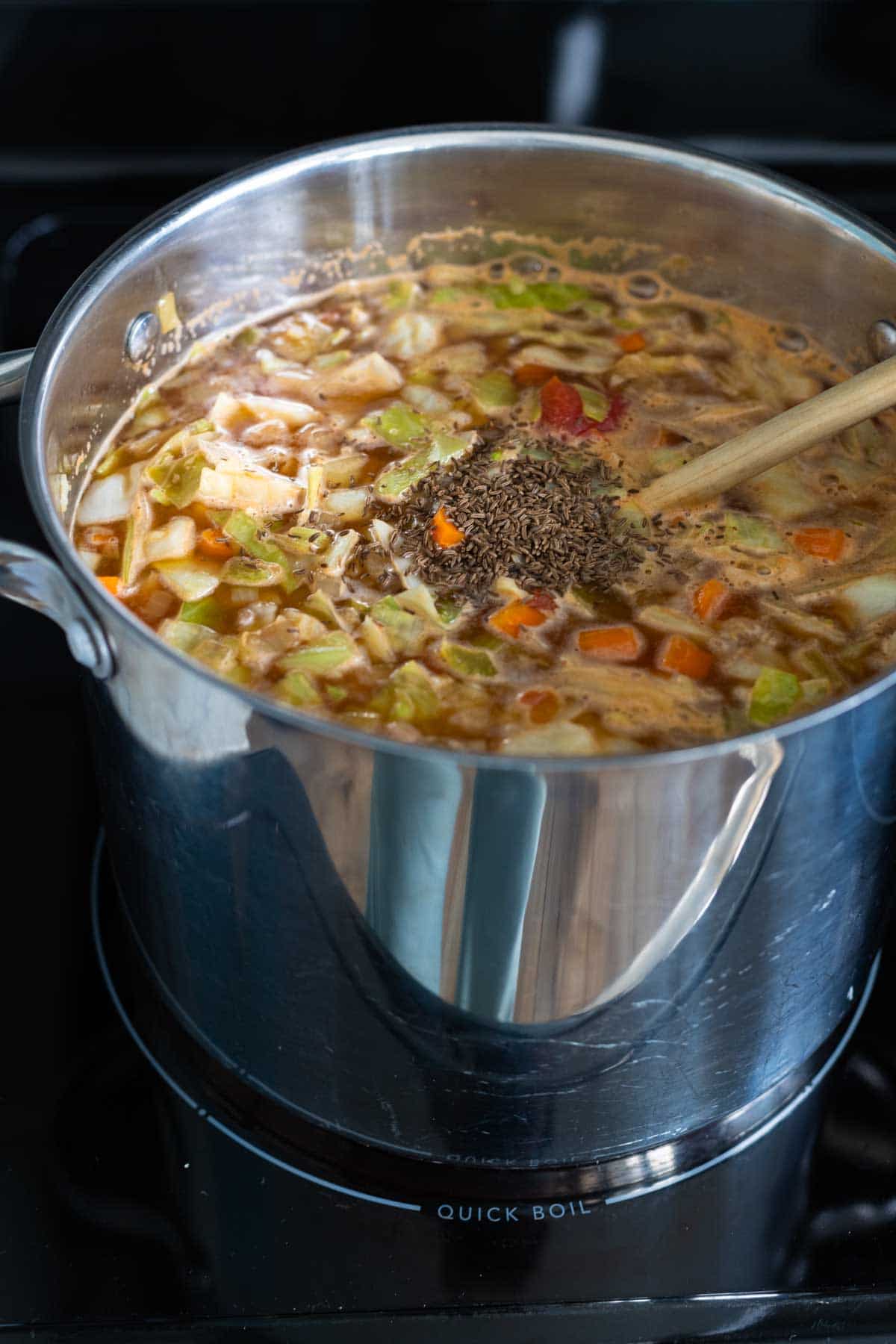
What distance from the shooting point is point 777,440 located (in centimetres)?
122

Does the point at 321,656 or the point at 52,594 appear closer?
the point at 52,594

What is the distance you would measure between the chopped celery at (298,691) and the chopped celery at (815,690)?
39 cm

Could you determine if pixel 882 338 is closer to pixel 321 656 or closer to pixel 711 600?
pixel 711 600

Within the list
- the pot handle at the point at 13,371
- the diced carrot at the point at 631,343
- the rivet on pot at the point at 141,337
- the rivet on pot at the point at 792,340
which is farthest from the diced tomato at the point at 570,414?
the pot handle at the point at 13,371

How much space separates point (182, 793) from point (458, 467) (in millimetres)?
558

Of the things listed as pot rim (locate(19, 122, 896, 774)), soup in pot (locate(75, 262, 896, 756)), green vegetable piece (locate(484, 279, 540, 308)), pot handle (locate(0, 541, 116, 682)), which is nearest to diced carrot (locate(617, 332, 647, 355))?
soup in pot (locate(75, 262, 896, 756))

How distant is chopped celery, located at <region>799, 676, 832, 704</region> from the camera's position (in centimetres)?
112

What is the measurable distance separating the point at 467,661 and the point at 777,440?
1.13 ft

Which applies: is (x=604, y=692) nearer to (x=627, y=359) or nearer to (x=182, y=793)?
(x=182, y=793)

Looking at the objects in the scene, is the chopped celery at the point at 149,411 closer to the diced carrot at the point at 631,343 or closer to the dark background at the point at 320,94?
the dark background at the point at 320,94

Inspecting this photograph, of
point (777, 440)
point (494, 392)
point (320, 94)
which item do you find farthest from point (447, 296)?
point (777, 440)

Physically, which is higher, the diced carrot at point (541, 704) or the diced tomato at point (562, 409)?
the diced tomato at point (562, 409)

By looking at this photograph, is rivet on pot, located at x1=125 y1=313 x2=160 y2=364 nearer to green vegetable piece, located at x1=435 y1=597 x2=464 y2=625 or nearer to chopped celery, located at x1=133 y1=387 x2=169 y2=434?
chopped celery, located at x1=133 y1=387 x2=169 y2=434

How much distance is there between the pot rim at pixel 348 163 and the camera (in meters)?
0.77
